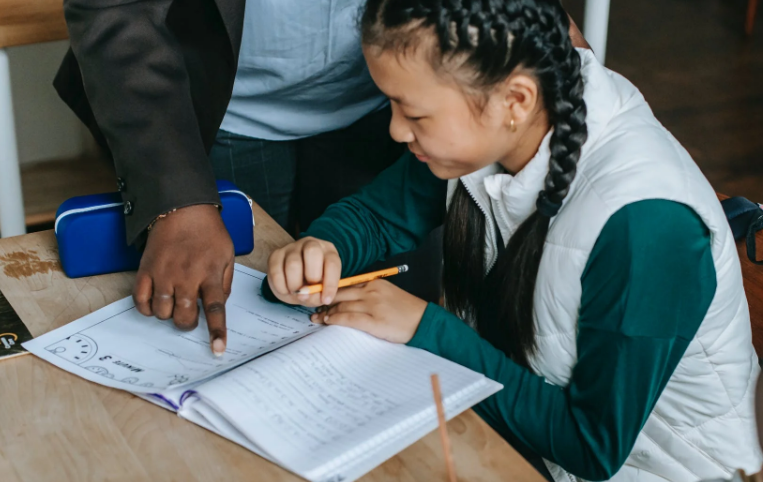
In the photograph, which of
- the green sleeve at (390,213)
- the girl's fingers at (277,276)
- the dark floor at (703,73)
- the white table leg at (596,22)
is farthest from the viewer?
the dark floor at (703,73)

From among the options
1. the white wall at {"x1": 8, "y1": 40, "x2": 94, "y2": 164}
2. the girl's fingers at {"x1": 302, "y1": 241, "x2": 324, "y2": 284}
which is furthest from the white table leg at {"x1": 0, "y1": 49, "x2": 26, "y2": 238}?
the girl's fingers at {"x1": 302, "y1": 241, "x2": 324, "y2": 284}

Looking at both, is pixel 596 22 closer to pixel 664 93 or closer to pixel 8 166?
pixel 8 166

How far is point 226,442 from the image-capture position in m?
0.86

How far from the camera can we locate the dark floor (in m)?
3.14

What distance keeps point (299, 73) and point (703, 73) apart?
9.44 ft

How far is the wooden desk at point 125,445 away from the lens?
821mm

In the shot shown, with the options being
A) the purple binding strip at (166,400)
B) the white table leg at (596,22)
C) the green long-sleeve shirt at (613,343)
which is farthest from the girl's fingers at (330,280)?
the white table leg at (596,22)

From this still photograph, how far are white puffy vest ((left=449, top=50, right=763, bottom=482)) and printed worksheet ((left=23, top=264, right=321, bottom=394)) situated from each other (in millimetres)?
276

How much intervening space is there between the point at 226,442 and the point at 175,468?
0.05 m

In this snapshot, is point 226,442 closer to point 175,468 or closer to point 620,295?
point 175,468

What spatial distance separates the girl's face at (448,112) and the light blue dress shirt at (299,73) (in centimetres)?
33

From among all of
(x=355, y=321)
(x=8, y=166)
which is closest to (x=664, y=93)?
(x=8, y=166)

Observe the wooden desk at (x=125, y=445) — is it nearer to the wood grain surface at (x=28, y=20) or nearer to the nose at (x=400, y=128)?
the nose at (x=400, y=128)

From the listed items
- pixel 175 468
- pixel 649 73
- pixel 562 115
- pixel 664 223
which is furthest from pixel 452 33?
pixel 649 73
